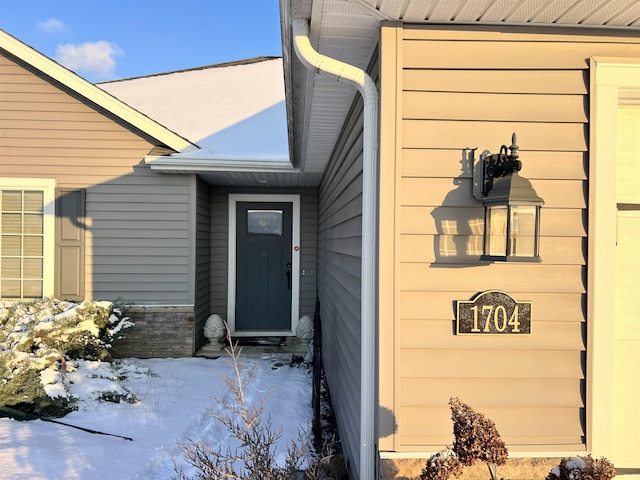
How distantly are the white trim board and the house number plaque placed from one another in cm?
468

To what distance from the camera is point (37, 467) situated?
8.28 ft

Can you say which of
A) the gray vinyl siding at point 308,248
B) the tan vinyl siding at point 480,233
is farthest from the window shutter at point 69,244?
the tan vinyl siding at point 480,233

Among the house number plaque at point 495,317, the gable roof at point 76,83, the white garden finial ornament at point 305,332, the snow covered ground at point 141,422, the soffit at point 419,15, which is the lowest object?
the snow covered ground at point 141,422

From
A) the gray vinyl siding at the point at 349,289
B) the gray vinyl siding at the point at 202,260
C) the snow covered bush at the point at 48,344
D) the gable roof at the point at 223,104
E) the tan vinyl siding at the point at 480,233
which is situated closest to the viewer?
the tan vinyl siding at the point at 480,233

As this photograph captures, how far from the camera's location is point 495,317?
1.86m

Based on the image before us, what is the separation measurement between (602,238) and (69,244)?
5716 millimetres

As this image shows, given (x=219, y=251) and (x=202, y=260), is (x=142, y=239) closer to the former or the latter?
(x=202, y=260)

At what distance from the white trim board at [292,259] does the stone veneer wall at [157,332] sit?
1020mm

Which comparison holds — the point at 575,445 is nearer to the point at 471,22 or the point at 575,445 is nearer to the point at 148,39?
the point at 471,22

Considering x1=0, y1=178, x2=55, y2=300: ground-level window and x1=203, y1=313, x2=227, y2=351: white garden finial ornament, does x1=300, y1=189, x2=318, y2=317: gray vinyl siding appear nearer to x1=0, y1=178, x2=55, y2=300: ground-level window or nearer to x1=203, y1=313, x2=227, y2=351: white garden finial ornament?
x1=203, y1=313, x2=227, y2=351: white garden finial ornament

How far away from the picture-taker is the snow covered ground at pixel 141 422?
2.63 metres

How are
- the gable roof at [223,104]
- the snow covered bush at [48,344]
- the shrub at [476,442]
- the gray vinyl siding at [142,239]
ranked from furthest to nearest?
the gable roof at [223,104], the gray vinyl siding at [142,239], the snow covered bush at [48,344], the shrub at [476,442]

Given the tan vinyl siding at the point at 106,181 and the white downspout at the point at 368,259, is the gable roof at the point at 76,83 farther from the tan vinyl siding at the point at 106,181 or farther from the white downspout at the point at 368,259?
the white downspout at the point at 368,259

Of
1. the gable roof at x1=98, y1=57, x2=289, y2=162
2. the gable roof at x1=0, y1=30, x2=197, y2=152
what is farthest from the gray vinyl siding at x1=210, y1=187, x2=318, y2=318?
the gable roof at x1=0, y1=30, x2=197, y2=152
